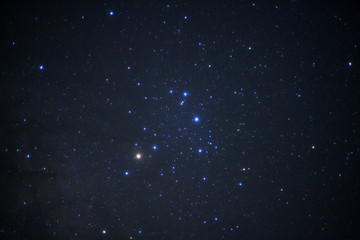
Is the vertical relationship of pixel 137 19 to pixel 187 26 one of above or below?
above

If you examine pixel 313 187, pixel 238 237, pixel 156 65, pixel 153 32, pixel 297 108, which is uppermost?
pixel 153 32

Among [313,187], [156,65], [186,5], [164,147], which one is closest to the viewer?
[186,5]

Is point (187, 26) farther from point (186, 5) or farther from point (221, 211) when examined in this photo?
point (221, 211)

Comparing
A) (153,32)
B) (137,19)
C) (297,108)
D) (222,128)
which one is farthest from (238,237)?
(137,19)

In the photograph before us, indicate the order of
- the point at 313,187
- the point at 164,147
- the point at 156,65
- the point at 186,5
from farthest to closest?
the point at 313,187 → the point at 164,147 → the point at 156,65 → the point at 186,5

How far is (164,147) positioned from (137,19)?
1.81 m

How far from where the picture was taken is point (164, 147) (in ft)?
10.7

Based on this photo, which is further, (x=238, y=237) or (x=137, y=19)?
(x=238, y=237)

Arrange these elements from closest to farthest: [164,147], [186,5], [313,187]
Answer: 1. [186,5]
2. [164,147]
3. [313,187]

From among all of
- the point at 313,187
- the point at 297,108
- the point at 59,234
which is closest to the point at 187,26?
the point at 297,108

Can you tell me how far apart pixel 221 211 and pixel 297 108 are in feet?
6.50

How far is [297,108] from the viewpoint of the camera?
3.16 meters

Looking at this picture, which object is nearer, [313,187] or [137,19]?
[137,19]

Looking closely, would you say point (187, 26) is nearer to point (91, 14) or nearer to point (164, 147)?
point (91, 14)
